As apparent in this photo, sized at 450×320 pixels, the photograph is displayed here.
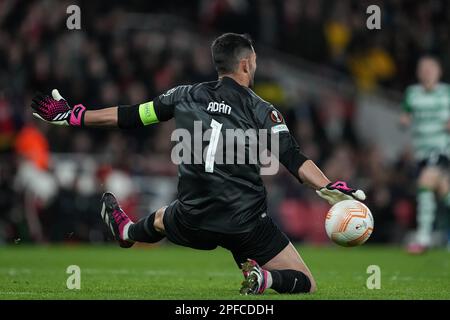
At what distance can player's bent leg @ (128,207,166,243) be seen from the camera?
8585 millimetres

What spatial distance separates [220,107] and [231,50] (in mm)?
451

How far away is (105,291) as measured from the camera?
27.1 ft

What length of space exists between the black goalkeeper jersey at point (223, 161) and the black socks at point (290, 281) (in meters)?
0.42

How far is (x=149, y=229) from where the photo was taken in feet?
28.4

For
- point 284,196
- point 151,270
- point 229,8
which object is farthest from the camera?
point 229,8

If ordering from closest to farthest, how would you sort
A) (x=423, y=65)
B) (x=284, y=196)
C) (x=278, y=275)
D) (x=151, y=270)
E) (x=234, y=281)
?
(x=278, y=275)
(x=234, y=281)
(x=151, y=270)
(x=423, y=65)
(x=284, y=196)

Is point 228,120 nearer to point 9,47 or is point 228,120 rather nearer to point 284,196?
point 284,196

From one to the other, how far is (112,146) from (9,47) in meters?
2.86

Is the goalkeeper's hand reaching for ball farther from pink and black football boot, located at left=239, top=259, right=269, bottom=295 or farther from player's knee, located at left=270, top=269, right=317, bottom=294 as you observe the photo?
player's knee, located at left=270, top=269, right=317, bottom=294

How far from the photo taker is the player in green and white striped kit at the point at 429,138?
1402 cm

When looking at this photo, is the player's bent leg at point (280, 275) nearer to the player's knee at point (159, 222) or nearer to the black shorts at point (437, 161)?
the player's knee at point (159, 222)

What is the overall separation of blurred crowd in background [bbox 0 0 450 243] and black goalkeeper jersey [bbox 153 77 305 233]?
30.1 ft

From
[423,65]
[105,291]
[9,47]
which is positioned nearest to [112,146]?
[9,47]

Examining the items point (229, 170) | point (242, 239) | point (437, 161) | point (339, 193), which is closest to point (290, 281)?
point (242, 239)
